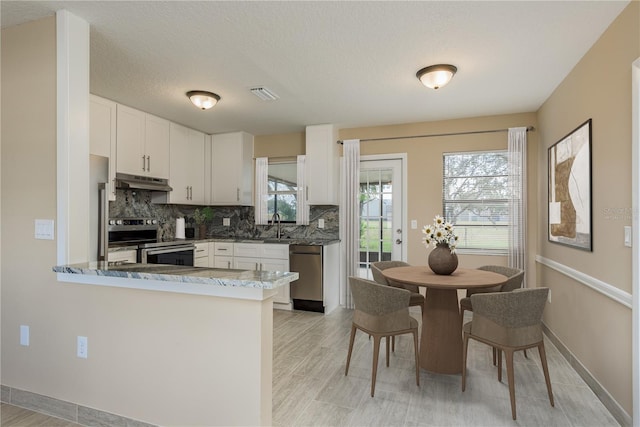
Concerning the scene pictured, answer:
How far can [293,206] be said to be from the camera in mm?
5172

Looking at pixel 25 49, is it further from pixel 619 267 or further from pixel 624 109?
pixel 619 267

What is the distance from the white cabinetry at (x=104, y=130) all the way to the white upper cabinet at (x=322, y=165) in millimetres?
2317

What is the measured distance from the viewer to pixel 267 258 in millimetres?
4613

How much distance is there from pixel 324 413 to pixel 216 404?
750mm

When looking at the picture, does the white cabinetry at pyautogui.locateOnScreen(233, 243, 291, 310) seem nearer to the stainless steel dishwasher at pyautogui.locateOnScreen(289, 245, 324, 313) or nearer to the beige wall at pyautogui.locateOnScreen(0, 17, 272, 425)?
the stainless steel dishwasher at pyautogui.locateOnScreen(289, 245, 324, 313)

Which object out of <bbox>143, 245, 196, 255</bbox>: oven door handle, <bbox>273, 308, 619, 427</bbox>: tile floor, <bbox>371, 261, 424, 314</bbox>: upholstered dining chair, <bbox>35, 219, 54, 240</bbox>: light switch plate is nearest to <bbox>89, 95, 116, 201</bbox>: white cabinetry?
<bbox>143, 245, 196, 255</bbox>: oven door handle

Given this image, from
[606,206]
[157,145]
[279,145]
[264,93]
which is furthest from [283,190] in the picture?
[606,206]

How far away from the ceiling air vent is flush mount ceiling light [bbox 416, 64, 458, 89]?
1.44 metres

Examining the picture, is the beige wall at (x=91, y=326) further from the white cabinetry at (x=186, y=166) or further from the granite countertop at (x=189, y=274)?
the white cabinetry at (x=186, y=166)

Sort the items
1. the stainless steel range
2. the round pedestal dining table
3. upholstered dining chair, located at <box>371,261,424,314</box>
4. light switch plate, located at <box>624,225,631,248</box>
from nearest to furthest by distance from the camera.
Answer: light switch plate, located at <box>624,225,631,248</box>
the round pedestal dining table
upholstered dining chair, located at <box>371,261,424,314</box>
the stainless steel range

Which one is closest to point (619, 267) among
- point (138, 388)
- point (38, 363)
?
point (138, 388)

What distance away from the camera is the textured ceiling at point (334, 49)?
2092 millimetres

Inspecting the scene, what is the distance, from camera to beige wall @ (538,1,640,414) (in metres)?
2.02

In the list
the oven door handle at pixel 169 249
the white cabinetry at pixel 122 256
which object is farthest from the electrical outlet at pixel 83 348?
the oven door handle at pixel 169 249
